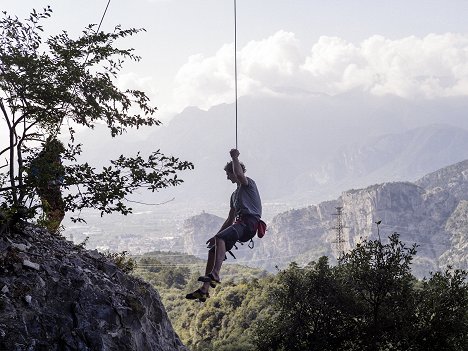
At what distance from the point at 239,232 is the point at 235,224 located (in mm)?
172

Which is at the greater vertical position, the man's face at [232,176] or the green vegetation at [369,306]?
the man's face at [232,176]

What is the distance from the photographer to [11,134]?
942 centimetres

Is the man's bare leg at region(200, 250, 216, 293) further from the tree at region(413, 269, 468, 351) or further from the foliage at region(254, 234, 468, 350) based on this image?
the tree at region(413, 269, 468, 351)

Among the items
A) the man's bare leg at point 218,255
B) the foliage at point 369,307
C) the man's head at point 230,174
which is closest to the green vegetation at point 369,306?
the foliage at point 369,307

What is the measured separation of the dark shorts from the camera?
10008 mm

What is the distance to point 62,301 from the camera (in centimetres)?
980

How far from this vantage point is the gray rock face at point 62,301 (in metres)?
8.80

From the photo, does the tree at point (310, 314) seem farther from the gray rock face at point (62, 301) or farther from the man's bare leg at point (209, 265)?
the man's bare leg at point (209, 265)

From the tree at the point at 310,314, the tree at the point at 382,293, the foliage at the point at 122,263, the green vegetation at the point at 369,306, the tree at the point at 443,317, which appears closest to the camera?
the foliage at the point at 122,263

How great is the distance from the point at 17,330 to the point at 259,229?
4.74m

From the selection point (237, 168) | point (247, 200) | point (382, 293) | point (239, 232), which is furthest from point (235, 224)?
point (382, 293)

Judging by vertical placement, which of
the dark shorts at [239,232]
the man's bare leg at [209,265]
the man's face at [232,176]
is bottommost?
the man's bare leg at [209,265]

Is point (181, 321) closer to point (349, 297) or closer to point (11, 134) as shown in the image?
point (349, 297)

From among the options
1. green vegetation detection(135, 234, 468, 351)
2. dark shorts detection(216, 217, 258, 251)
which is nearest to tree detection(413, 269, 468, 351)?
green vegetation detection(135, 234, 468, 351)
